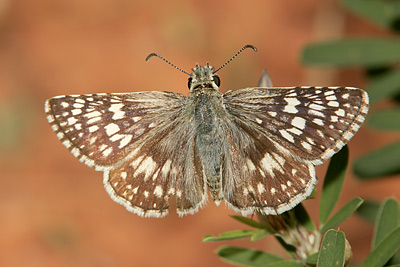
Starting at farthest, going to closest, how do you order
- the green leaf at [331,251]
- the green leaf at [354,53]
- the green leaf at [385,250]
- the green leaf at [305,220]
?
1. the green leaf at [354,53]
2. the green leaf at [305,220]
3. the green leaf at [385,250]
4. the green leaf at [331,251]

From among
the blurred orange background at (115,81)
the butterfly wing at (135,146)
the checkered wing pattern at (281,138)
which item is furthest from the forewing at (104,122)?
the blurred orange background at (115,81)

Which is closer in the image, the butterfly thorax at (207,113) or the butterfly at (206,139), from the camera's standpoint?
the butterfly at (206,139)

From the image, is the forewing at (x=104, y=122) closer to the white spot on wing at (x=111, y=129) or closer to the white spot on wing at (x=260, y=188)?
the white spot on wing at (x=111, y=129)

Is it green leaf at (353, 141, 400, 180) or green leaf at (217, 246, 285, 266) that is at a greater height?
green leaf at (353, 141, 400, 180)

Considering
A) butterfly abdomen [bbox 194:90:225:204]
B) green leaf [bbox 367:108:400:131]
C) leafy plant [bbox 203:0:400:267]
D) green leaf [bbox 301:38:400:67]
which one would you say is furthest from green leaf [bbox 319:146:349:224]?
green leaf [bbox 301:38:400:67]

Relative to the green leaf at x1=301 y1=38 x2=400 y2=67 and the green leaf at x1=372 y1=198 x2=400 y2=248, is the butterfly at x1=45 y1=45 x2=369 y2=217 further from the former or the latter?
the green leaf at x1=301 y1=38 x2=400 y2=67

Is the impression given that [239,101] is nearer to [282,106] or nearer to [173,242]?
[282,106]
